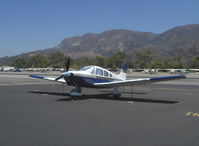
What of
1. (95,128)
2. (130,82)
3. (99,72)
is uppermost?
(99,72)

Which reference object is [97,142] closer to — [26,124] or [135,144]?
[135,144]

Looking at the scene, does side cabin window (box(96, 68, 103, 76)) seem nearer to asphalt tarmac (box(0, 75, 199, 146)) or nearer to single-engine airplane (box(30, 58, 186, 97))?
single-engine airplane (box(30, 58, 186, 97))

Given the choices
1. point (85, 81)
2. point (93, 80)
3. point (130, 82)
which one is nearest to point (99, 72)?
point (93, 80)

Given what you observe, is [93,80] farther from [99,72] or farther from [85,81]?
[99,72]

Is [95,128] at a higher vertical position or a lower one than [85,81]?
lower

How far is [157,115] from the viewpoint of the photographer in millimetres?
11383

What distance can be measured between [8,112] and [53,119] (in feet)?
9.21

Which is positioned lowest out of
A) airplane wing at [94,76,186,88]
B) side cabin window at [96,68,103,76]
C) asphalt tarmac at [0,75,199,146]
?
asphalt tarmac at [0,75,199,146]

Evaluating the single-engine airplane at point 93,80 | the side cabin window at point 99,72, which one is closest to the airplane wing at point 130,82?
the single-engine airplane at point 93,80

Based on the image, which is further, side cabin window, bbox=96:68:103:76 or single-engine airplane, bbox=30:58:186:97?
side cabin window, bbox=96:68:103:76

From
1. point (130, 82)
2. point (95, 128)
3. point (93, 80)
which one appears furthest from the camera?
point (93, 80)

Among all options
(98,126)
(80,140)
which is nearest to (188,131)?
(98,126)

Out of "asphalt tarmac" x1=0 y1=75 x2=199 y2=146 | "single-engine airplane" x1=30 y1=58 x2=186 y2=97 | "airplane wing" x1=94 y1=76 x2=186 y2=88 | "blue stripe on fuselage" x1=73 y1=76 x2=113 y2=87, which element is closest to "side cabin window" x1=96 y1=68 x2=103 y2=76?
"single-engine airplane" x1=30 y1=58 x2=186 y2=97

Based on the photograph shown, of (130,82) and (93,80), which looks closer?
(130,82)
